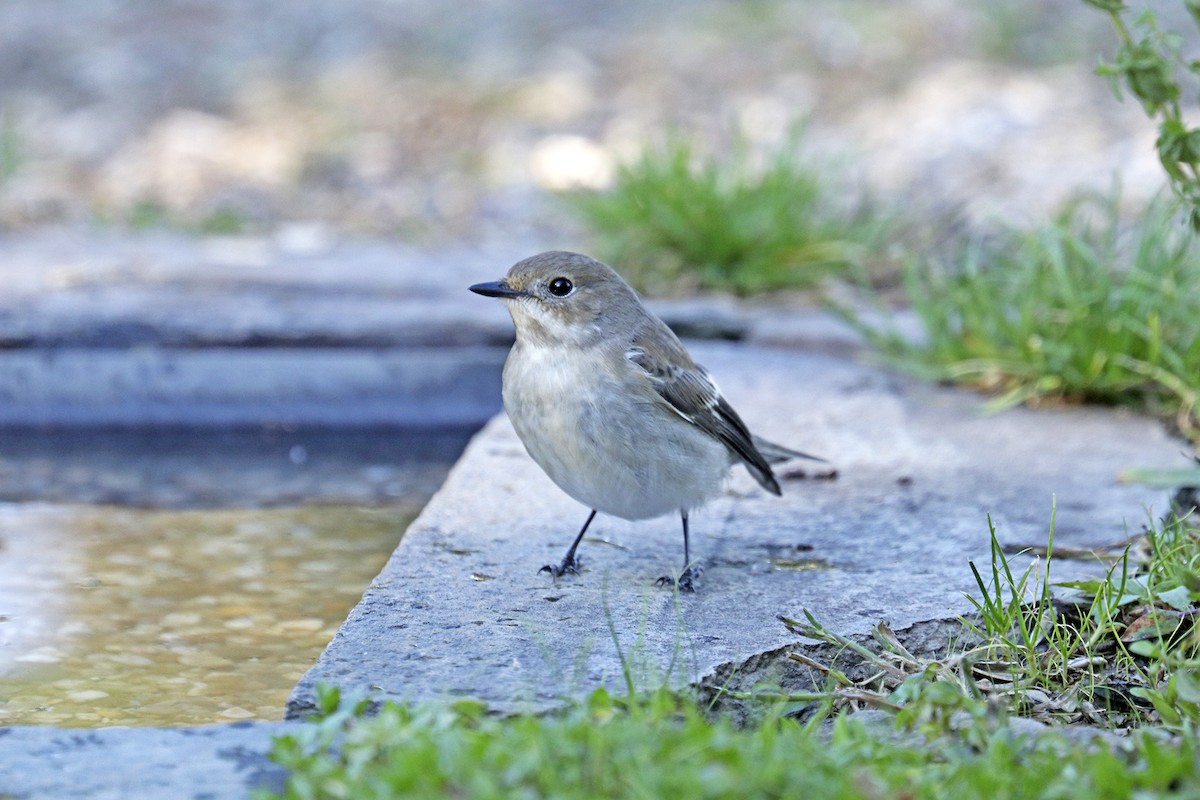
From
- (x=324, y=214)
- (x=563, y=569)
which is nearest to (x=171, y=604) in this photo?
(x=563, y=569)

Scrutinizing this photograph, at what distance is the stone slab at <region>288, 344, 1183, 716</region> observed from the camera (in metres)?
2.92

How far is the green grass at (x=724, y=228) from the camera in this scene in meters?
6.55

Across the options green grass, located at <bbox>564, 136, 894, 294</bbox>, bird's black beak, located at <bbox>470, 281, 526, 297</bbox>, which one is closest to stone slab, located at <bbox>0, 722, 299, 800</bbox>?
bird's black beak, located at <bbox>470, 281, 526, 297</bbox>

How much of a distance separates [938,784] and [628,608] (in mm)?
1192

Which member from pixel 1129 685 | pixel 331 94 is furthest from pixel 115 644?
pixel 331 94

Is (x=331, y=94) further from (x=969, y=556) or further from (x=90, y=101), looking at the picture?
(x=969, y=556)

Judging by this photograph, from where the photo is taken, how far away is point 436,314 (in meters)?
5.77

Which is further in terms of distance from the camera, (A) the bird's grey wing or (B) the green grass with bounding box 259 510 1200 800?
(A) the bird's grey wing

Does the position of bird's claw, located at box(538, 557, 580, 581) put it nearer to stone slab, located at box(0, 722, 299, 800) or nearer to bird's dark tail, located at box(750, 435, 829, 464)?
bird's dark tail, located at box(750, 435, 829, 464)

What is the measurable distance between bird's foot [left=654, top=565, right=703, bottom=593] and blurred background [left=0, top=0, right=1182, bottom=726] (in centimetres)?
87

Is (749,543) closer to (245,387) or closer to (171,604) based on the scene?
(171,604)

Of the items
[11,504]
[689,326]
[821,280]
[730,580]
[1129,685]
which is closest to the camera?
[1129,685]

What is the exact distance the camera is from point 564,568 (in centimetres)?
359

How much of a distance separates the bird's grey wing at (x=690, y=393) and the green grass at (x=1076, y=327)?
1.52m
